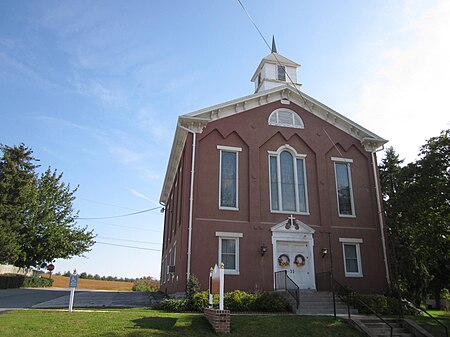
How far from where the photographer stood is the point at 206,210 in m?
18.1

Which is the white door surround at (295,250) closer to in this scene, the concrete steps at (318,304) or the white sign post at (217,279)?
the concrete steps at (318,304)

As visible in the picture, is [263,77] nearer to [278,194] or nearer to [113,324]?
[278,194]

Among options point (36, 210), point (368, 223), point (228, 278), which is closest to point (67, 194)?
point (36, 210)

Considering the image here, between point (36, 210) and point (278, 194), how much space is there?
26.1 m

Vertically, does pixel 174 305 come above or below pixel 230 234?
below

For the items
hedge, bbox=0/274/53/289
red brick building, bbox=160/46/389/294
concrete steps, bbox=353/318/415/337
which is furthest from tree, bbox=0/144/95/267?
concrete steps, bbox=353/318/415/337

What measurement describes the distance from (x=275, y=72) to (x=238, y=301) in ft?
49.6

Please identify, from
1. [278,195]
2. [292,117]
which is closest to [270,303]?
[278,195]

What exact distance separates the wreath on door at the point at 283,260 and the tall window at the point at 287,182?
2.27 metres

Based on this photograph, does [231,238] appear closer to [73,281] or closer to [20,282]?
[73,281]

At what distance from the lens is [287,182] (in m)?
20.0

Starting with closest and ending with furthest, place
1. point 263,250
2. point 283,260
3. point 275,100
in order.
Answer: point 263,250, point 283,260, point 275,100

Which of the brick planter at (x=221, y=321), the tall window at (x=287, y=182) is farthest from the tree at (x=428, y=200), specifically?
the brick planter at (x=221, y=321)

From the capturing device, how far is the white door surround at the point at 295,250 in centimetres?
1822
